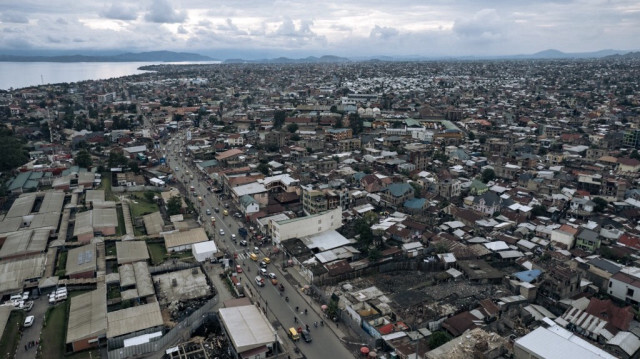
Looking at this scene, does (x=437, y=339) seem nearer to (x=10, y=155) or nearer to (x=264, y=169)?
(x=264, y=169)

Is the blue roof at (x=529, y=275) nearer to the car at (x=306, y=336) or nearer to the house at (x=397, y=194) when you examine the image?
the car at (x=306, y=336)

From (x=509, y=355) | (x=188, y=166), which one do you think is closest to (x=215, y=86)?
(x=188, y=166)

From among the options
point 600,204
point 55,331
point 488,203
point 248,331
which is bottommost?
point 55,331

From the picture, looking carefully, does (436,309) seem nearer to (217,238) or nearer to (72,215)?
(217,238)

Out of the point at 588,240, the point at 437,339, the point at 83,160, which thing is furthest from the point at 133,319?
the point at 83,160

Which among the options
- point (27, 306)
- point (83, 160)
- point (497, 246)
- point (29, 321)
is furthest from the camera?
point (83, 160)

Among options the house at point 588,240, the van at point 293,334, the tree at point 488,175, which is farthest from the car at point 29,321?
the tree at point 488,175
